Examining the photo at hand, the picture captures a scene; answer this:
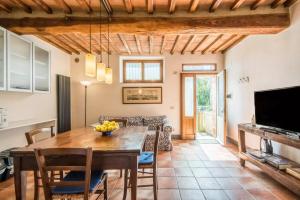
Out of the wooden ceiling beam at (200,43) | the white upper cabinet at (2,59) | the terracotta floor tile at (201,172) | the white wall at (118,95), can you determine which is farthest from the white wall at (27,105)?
the wooden ceiling beam at (200,43)

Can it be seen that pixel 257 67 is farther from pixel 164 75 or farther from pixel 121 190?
pixel 121 190

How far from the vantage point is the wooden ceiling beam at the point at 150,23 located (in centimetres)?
366

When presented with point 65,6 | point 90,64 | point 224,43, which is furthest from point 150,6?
point 224,43

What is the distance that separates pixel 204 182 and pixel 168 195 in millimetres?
752

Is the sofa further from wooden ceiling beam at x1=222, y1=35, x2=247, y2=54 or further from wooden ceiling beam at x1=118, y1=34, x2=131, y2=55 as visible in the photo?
wooden ceiling beam at x1=222, y1=35, x2=247, y2=54

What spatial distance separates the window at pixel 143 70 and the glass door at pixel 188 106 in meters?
0.87

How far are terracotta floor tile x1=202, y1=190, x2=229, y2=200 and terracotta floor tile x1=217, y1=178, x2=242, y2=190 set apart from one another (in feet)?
Answer: 0.67

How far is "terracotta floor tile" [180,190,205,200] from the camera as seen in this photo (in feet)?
9.14

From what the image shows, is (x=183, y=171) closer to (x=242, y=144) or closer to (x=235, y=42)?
(x=242, y=144)

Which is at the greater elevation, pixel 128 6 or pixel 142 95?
pixel 128 6

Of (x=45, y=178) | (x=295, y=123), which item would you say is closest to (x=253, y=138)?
(x=295, y=123)

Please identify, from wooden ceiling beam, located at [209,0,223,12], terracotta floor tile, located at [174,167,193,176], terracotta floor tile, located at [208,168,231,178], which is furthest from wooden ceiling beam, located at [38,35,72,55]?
terracotta floor tile, located at [208,168,231,178]

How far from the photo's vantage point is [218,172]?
3.73 meters

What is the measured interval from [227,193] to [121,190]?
5.08 ft
